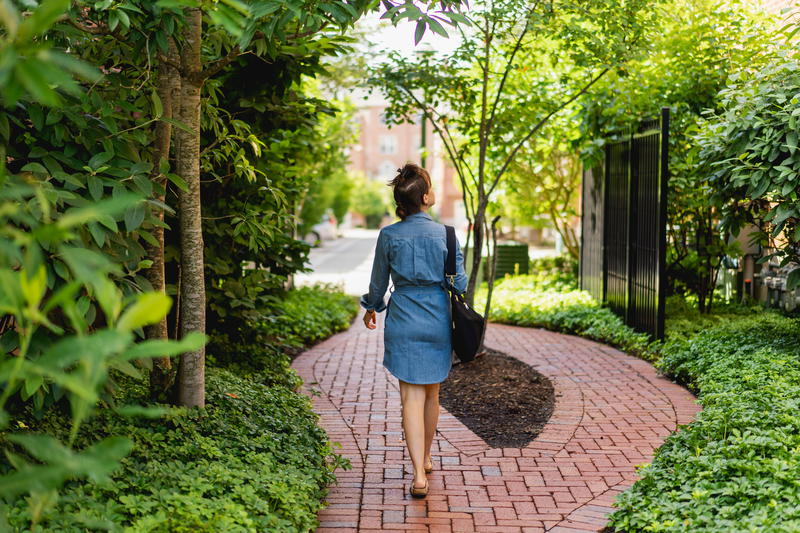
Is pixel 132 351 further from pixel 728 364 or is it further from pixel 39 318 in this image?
pixel 728 364

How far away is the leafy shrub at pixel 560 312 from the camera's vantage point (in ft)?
27.9

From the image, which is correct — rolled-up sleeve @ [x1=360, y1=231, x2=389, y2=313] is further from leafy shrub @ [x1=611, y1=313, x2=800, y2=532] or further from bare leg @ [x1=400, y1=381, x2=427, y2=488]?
leafy shrub @ [x1=611, y1=313, x2=800, y2=532]

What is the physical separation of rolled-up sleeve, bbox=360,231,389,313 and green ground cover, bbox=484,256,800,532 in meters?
1.62

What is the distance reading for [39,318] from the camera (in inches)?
57.7

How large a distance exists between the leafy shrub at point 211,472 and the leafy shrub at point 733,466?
60.3 inches

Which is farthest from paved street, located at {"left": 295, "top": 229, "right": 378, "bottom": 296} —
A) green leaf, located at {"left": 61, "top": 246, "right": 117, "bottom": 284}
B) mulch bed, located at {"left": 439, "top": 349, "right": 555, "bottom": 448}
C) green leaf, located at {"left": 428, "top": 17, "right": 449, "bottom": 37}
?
green leaf, located at {"left": 61, "top": 246, "right": 117, "bottom": 284}

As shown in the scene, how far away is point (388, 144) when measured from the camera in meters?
81.6

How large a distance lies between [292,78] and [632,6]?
3141 millimetres

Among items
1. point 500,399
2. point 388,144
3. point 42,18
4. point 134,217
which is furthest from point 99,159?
point 388,144

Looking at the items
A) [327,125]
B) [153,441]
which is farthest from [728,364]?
[327,125]

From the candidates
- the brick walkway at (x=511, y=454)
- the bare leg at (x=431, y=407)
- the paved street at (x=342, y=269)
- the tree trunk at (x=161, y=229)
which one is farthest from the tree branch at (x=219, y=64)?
the paved street at (x=342, y=269)

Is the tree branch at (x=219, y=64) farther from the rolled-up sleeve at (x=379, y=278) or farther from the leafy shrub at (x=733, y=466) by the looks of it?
the leafy shrub at (x=733, y=466)

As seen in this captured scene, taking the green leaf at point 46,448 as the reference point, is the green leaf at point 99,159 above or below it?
above

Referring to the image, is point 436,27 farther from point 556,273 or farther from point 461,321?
point 556,273
